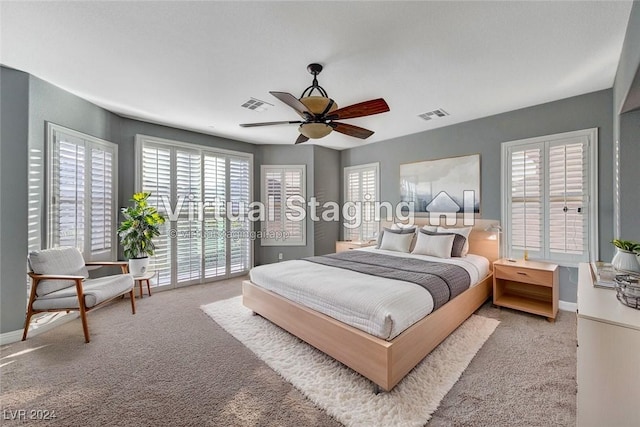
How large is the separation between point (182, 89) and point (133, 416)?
3087 mm

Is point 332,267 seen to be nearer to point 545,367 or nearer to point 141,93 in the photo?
point 545,367

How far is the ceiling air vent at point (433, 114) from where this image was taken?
3.83 meters

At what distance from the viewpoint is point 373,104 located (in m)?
2.35

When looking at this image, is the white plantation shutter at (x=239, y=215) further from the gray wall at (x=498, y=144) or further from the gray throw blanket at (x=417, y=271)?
the gray wall at (x=498, y=144)

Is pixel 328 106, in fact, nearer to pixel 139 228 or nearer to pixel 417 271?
pixel 417 271

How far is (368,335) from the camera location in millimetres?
2010

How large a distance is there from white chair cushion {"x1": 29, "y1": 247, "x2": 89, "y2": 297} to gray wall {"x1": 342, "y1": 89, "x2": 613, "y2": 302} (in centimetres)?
477

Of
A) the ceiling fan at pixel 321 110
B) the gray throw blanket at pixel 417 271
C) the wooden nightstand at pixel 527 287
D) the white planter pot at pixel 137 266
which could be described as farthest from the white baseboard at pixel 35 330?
the wooden nightstand at pixel 527 287

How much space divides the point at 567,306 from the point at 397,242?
7.28 ft

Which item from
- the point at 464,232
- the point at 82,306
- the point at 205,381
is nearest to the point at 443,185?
the point at 464,232

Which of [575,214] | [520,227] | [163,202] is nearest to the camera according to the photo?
[575,214]

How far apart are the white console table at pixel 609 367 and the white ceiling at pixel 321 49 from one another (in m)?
1.98

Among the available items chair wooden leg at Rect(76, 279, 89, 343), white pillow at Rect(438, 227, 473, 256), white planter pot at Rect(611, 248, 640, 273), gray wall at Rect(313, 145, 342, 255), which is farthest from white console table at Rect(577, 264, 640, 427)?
gray wall at Rect(313, 145, 342, 255)

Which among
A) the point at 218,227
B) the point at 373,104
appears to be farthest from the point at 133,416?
the point at 218,227
